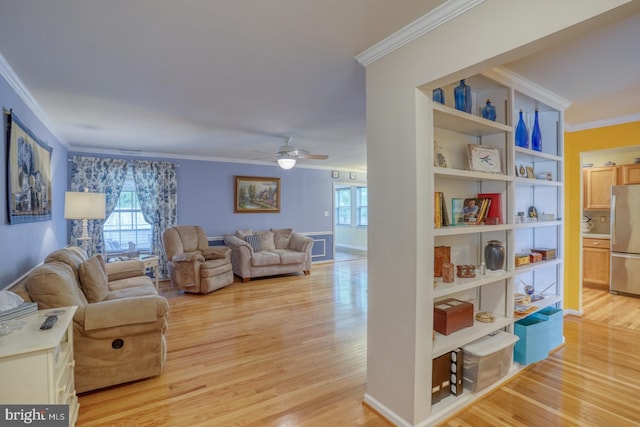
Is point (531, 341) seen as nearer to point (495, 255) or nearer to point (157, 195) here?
point (495, 255)

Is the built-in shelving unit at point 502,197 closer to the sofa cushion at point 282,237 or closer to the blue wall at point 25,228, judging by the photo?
the blue wall at point 25,228

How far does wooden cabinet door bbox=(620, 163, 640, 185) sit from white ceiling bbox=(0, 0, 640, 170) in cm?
211

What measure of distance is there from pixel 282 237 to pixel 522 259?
15.6 ft

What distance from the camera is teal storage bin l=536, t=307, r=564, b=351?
2744 millimetres

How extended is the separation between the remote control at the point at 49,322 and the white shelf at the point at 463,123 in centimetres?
254

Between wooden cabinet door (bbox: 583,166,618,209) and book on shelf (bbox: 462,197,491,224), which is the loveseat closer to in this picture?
book on shelf (bbox: 462,197,491,224)

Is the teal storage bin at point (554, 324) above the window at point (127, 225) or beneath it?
beneath

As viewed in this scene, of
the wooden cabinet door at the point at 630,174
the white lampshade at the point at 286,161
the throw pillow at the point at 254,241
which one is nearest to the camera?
the white lampshade at the point at 286,161

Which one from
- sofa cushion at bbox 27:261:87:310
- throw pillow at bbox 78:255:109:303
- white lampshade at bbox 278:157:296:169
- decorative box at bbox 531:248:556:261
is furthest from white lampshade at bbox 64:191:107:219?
decorative box at bbox 531:248:556:261

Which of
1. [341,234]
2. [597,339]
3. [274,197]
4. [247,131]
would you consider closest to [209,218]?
[274,197]

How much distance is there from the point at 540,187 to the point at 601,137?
1310mm

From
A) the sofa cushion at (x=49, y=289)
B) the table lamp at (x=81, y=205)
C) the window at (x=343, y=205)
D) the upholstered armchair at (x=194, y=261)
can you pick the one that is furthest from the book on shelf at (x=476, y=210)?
the window at (x=343, y=205)

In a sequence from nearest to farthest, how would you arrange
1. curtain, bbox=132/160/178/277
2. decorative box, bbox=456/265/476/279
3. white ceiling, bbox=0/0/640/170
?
white ceiling, bbox=0/0/640/170, decorative box, bbox=456/265/476/279, curtain, bbox=132/160/178/277

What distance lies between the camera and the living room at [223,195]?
2.26 meters
